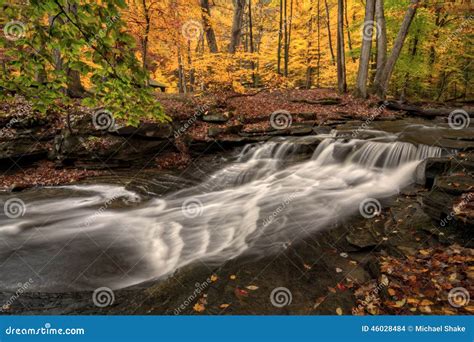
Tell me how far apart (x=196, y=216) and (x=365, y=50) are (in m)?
14.3

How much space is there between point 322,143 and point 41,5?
10.2m

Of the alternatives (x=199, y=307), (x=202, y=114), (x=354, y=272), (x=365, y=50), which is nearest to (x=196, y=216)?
(x=199, y=307)

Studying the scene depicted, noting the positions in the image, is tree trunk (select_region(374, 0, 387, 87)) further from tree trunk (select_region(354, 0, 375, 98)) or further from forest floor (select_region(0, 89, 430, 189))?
forest floor (select_region(0, 89, 430, 189))

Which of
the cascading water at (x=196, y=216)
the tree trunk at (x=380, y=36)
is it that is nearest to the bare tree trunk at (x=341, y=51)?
the tree trunk at (x=380, y=36)

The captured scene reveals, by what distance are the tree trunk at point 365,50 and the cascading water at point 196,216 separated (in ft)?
24.3

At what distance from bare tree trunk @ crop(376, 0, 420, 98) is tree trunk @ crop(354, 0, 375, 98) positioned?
37.0 inches

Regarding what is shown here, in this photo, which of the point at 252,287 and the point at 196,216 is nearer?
the point at 252,287

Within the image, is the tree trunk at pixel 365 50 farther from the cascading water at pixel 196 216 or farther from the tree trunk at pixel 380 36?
the cascading water at pixel 196 216

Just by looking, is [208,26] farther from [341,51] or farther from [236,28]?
[341,51]

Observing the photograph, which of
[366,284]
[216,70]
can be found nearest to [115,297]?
[366,284]

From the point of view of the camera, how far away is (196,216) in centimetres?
784

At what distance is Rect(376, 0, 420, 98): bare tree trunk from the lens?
1486 centimetres

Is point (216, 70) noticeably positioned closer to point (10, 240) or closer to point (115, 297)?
point (10, 240)

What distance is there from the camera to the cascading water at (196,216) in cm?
524
